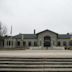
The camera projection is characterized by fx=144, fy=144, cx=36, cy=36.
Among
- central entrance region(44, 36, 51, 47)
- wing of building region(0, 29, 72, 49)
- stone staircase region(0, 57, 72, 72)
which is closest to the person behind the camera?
stone staircase region(0, 57, 72, 72)

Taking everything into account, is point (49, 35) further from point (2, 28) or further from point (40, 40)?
point (2, 28)

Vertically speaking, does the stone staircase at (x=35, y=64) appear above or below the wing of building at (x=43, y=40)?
below

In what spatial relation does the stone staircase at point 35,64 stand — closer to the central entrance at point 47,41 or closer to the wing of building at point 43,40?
the wing of building at point 43,40

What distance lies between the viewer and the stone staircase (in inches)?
269

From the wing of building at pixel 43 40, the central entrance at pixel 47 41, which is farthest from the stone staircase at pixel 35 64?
the central entrance at pixel 47 41

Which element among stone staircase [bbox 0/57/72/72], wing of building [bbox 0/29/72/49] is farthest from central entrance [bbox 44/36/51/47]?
stone staircase [bbox 0/57/72/72]


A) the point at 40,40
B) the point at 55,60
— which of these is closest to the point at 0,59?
the point at 55,60

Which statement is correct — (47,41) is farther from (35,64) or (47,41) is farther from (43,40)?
(35,64)

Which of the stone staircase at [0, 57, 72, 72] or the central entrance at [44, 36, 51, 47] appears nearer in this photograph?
the stone staircase at [0, 57, 72, 72]

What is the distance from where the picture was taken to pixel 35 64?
7.31m

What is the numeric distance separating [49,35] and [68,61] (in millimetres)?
63569

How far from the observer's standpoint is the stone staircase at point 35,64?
6828 millimetres

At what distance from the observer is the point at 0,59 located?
7.73 meters

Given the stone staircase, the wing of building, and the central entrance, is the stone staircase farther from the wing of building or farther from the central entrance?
the central entrance
